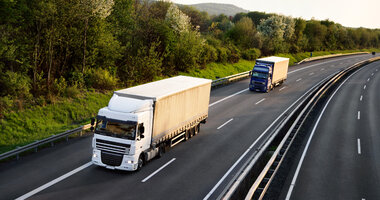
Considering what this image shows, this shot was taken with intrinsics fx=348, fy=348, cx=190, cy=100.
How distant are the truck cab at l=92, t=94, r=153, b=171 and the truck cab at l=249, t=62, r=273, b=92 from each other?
952 inches

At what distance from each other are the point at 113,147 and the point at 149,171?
216 cm

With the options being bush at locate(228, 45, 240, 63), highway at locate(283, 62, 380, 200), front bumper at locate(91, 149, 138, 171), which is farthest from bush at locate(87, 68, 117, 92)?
bush at locate(228, 45, 240, 63)

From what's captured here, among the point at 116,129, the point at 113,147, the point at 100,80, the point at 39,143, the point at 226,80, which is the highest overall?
the point at 100,80

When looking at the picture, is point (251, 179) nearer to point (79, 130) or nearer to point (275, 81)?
point (79, 130)

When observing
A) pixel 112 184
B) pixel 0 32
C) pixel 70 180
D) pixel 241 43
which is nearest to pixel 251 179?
pixel 112 184

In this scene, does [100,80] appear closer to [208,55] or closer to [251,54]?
[208,55]

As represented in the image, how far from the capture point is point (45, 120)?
23.3m

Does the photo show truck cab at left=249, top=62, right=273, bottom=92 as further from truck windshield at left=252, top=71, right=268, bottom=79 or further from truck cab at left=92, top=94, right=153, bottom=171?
truck cab at left=92, top=94, right=153, bottom=171

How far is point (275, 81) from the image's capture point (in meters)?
41.1

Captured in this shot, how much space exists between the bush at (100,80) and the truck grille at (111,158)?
15059 mm

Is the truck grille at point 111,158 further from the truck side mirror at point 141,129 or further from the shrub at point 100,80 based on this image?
the shrub at point 100,80

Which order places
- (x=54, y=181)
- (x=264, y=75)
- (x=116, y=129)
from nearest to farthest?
(x=54, y=181), (x=116, y=129), (x=264, y=75)

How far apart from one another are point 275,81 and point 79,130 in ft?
86.3

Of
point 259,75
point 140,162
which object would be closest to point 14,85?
point 140,162
